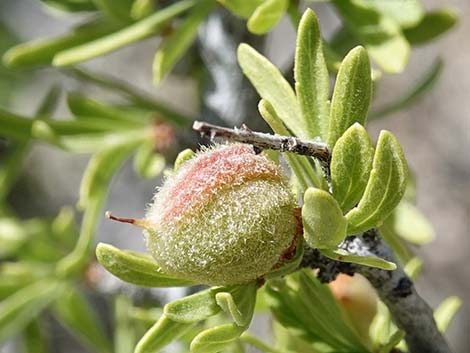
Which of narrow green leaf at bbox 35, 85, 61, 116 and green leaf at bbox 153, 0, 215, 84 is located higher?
green leaf at bbox 153, 0, 215, 84

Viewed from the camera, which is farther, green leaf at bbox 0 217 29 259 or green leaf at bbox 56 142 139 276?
green leaf at bbox 0 217 29 259

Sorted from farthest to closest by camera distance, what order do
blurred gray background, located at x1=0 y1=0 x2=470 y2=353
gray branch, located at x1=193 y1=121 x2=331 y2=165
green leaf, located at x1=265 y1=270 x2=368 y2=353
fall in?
blurred gray background, located at x1=0 y1=0 x2=470 y2=353 → green leaf, located at x1=265 y1=270 x2=368 y2=353 → gray branch, located at x1=193 y1=121 x2=331 y2=165

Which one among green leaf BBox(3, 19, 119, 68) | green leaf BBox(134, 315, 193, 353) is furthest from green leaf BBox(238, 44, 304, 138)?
green leaf BBox(3, 19, 119, 68)

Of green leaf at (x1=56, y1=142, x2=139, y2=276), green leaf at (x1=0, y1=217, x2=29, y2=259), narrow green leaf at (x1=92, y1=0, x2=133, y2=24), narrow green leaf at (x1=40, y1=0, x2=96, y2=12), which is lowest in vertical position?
green leaf at (x1=0, y1=217, x2=29, y2=259)

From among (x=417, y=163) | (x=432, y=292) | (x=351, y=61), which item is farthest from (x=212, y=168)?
(x=417, y=163)

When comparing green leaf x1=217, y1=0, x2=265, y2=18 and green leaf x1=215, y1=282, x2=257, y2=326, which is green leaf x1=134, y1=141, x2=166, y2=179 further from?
green leaf x1=215, y1=282, x2=257, y2=326

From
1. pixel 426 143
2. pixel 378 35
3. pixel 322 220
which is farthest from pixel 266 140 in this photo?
pixel 426 143

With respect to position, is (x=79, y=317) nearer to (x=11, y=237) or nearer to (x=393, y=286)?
(x=11, y=237)
